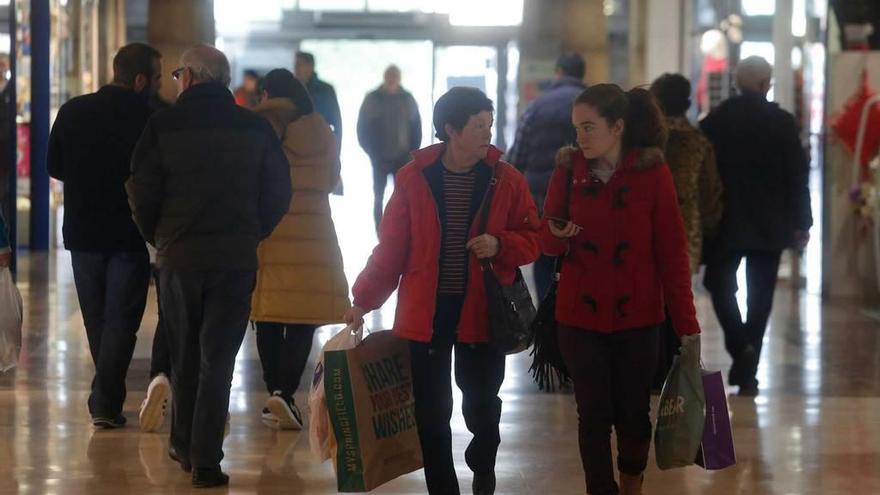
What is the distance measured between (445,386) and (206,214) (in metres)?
1.05

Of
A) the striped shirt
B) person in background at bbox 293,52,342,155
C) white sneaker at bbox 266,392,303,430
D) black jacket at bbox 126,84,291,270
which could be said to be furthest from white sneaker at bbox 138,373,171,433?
person in background at bbox 293,52,342,155

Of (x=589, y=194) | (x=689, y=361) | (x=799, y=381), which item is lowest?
(x=799, y=381)

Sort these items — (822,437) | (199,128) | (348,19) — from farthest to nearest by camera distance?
(348,19) < (822,437) < (199,128)

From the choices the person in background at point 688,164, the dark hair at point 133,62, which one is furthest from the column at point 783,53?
the dark hair at point 133,62

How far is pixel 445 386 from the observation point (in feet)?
16.7

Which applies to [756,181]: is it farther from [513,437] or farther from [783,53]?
[783,53]

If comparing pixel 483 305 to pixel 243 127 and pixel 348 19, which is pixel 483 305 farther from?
pixel 348 19

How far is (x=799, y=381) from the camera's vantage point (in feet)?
27.4

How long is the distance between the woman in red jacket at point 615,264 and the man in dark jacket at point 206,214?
1.07 m

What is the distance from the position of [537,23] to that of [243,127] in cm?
1386

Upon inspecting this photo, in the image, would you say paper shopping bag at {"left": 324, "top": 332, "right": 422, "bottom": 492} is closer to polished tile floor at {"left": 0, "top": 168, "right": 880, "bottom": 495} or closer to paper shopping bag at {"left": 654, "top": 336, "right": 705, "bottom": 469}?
polished tile floor at {"left": 0, "top": 168, "right": 880, "bottom": 495}

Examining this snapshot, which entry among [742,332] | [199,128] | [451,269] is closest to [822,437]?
[742,332]

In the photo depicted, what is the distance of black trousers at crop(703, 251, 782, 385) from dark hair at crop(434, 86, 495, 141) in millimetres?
3270

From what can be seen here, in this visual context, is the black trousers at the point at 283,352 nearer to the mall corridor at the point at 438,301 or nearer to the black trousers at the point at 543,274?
the mall corridor at the point at 438,301
